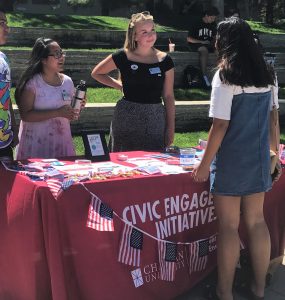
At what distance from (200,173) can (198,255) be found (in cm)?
70

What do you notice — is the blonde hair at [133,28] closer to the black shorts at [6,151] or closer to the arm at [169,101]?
the arm at [169,101]

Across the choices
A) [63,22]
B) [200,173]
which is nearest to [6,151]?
[200,173]

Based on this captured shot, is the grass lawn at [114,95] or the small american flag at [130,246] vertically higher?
the grass lawn at [114,95]

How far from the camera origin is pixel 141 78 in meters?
3.66

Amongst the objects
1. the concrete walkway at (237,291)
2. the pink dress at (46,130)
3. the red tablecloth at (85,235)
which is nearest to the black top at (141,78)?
the pink dress at (46,130)

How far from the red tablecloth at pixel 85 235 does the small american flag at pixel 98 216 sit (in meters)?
0.03

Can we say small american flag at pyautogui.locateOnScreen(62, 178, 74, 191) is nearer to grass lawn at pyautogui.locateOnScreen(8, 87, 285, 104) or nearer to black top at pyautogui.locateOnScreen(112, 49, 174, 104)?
black top at pyautogui.locateOnScreen(112, 49, 174, 104)

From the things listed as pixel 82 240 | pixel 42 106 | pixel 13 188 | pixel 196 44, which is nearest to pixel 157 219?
pixel 82 240

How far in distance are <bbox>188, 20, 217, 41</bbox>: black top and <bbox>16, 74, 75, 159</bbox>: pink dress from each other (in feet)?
21.0

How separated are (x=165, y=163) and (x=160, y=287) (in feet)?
2.56

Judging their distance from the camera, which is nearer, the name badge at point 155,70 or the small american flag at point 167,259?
the small american flag at point 167,259

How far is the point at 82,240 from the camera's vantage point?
2631 mm

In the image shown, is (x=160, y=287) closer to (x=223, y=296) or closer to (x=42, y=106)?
(x=223, y=296)

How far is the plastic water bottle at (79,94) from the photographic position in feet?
10.3
